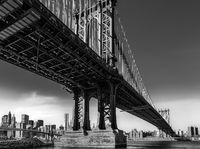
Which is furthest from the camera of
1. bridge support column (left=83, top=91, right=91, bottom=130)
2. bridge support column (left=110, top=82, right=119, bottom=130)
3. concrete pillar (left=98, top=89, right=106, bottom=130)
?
bridge support column (left=83, top=91, right=91, bottom=130)

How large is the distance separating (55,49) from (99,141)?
1765cm

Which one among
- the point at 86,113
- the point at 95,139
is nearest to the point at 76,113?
the point at 86,113

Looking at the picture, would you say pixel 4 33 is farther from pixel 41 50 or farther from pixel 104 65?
pixel 104 65

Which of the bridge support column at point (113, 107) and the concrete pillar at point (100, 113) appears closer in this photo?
the bridge support column at point (113, 107)

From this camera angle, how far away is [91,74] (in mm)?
48688

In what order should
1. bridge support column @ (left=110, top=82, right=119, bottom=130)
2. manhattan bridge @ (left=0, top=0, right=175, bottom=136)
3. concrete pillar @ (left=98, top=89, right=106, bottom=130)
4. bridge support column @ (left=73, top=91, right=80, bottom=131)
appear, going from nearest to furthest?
manhattan bridge @ (left=0, top=0, right=175, bottom=136) → bridge support column @ (left=110, top=82, right=119, bottom=130) → concrete pillar @ (left=98, top=89, right=106, bottom=130) → bridge support column @ (left=73, top=91, right=80, bottom=131)

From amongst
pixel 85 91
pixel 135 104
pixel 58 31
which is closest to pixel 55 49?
pixel 58 31

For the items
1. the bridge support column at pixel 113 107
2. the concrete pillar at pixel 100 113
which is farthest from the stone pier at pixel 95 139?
the concrete pillar at pixel 100 113

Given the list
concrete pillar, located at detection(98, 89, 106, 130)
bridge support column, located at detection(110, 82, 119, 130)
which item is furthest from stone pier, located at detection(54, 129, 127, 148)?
concrete pillar, located at detection(98, 89, 106, 130)

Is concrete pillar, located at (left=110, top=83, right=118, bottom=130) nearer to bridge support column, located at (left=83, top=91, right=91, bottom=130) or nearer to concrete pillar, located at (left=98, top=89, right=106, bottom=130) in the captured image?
concrete pillar, located at (left=98, top=89, right=106, bottom=130)

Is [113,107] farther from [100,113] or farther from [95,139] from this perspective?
[95,139]

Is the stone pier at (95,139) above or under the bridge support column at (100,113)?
under

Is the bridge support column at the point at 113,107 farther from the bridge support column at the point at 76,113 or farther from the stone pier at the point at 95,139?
the bridge support column at the point at 76,113

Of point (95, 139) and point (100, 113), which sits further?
point (100, 113)
